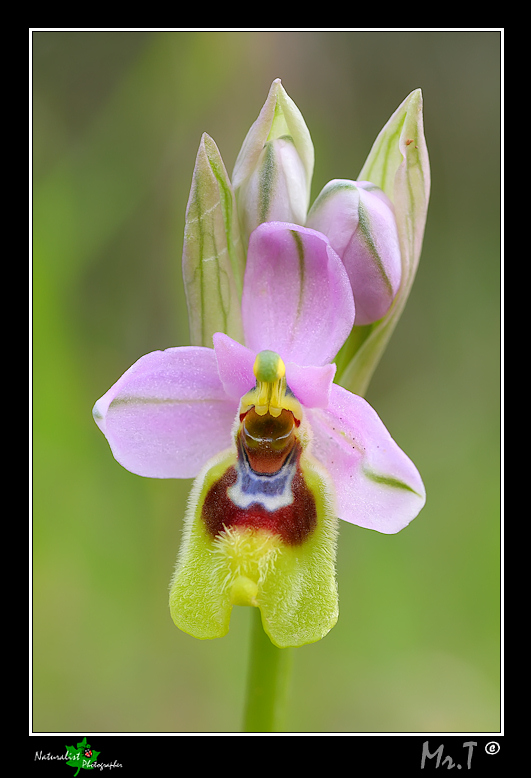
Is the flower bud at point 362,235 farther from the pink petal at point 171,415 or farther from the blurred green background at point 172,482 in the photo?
the blurred green background at point 172,482

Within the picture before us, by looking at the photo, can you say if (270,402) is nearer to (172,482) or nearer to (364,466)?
(364,466)

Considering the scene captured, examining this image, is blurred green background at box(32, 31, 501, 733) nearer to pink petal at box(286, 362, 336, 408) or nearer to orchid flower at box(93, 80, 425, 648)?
orchid flower at box(93, 80, 425, 648)

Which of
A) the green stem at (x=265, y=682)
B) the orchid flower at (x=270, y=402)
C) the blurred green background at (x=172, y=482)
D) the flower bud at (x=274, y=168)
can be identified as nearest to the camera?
the orchid flower at (x=270, y=402)

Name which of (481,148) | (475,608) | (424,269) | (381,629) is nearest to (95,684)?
(381,629)

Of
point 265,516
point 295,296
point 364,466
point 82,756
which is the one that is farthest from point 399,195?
point 82,756

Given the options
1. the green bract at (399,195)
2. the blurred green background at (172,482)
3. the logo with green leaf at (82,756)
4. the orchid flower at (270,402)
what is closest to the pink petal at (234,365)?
the orchid flower at (270,402)

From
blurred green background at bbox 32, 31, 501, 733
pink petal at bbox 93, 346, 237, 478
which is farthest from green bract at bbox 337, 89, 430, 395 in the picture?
blurred green background at bbox 32, 31, 501, 733
